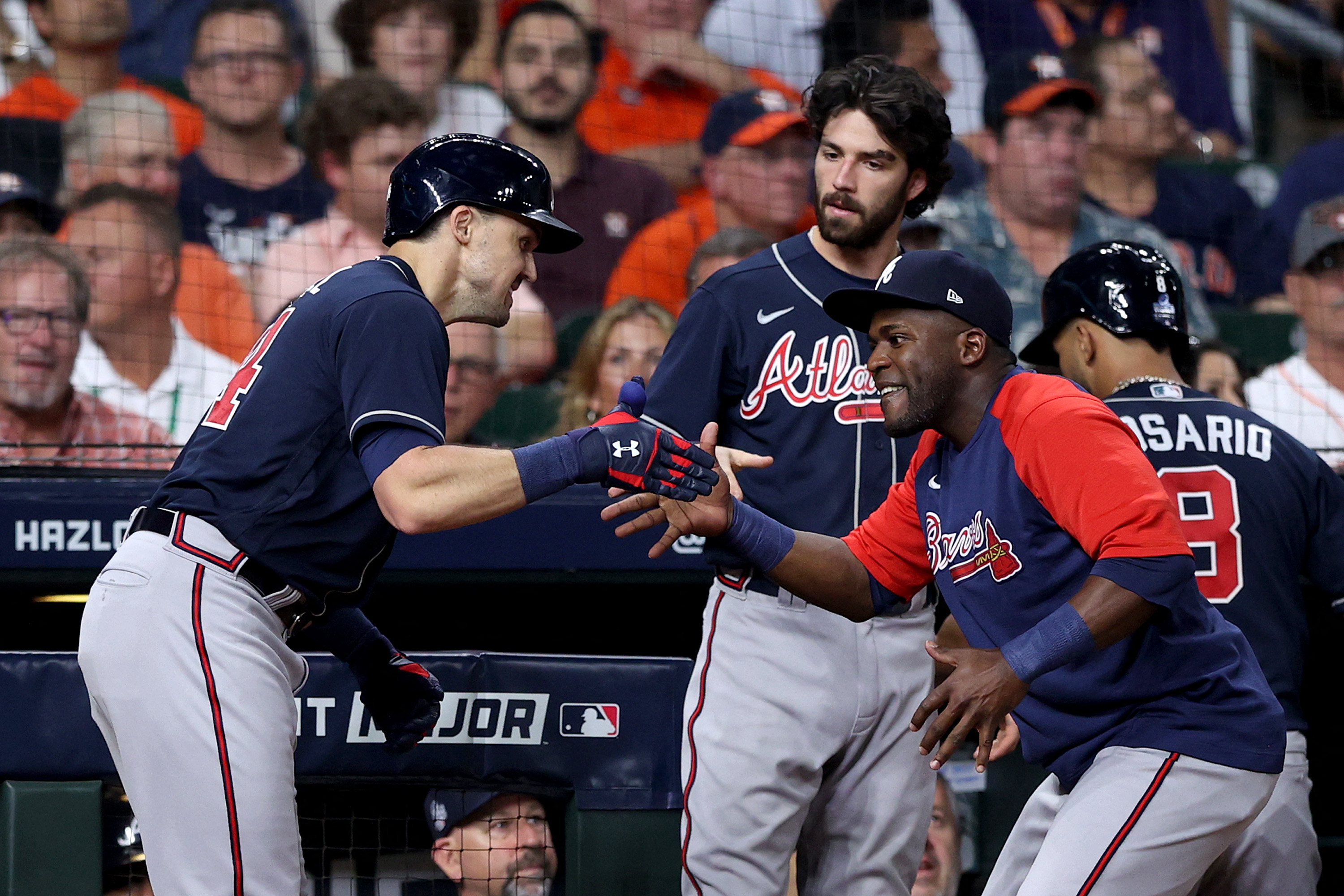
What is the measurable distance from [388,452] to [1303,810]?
1869 mm

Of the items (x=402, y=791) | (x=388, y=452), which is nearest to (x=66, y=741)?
(x=402, y=791)

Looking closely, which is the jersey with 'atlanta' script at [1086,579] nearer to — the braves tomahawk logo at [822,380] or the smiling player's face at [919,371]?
the smiling player's face at [919,371]

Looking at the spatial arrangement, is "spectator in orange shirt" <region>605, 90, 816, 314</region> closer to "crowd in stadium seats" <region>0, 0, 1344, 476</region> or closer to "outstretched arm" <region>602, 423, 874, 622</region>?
"crowd in stadium seats" <region>0, 0, 1344, 476</region>

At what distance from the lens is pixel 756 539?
2.44 meters

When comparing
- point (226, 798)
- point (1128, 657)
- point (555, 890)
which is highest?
point (1128, 657)

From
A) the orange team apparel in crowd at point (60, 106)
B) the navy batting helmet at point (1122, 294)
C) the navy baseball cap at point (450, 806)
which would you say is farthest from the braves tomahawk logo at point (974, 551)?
the orange team apparel in crowd at point (60, 106)

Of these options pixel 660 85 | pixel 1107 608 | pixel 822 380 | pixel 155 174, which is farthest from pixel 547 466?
pixel 660 85

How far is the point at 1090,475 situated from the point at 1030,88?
3.90m

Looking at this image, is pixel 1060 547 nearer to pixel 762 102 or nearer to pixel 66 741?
pixel 66 741

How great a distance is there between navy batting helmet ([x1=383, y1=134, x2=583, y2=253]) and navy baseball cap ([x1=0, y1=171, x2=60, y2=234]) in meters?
2.74

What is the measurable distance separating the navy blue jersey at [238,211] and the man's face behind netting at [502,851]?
8.76 feet

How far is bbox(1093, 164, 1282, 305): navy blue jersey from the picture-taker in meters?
5.77

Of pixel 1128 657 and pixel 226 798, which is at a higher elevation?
pixel 1128 657

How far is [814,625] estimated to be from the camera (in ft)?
8.52
